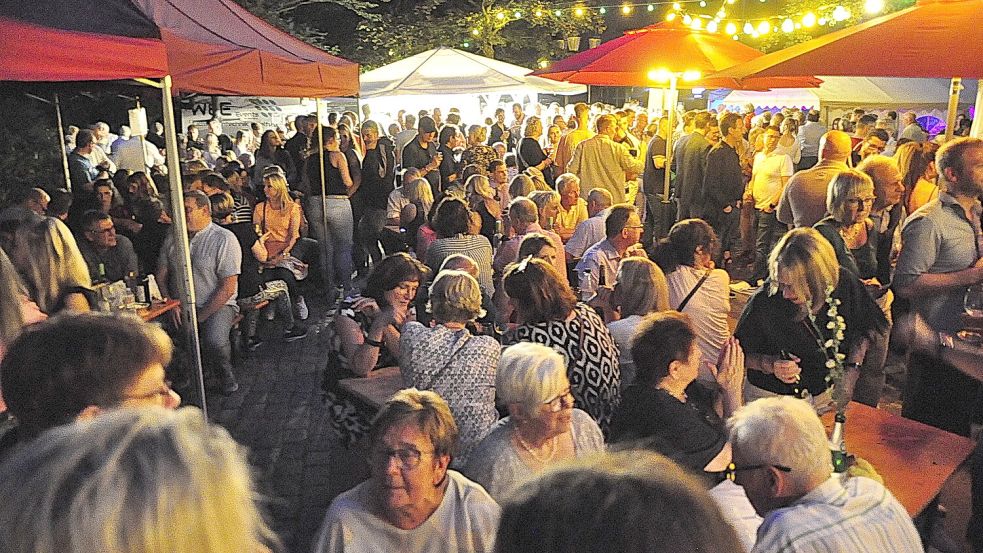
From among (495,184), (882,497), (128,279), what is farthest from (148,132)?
(882,497)

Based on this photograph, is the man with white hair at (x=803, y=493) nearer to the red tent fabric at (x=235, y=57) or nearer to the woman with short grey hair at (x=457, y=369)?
the woman with short grey hair at (x=457, y=369)

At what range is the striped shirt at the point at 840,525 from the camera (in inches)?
76.4

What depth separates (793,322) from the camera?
11.5 feet

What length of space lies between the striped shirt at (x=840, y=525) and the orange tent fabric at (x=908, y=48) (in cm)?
Result: 272

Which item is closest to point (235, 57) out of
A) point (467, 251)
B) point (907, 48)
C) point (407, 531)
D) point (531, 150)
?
point (467, 251)

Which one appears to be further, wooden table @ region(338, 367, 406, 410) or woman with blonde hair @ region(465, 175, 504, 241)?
woman with blonde hair @ region(465, 175, 504, 241)

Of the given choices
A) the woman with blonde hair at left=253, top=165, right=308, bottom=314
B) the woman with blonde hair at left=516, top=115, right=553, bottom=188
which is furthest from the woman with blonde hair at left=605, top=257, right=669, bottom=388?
the woman with blonde hair at left=516, top=115, right=553, bottom=188

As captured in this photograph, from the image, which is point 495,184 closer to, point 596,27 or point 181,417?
point 181,417

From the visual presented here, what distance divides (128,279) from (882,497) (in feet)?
16.0

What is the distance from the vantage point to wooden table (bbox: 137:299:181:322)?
4.84m

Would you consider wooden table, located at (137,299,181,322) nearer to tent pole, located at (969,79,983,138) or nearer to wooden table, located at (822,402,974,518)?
wooden table, located at (822,402,974,518)

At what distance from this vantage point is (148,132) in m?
13.0

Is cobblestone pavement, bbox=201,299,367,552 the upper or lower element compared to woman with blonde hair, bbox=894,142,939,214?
lower

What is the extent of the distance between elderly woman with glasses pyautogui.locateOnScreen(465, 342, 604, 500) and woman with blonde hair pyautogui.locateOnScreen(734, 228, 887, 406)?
1289mm
